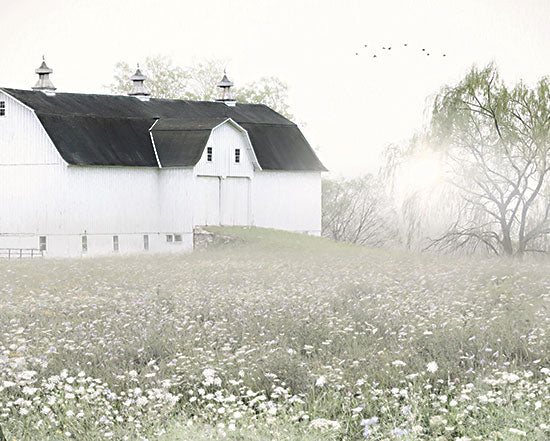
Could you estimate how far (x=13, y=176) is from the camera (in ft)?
136

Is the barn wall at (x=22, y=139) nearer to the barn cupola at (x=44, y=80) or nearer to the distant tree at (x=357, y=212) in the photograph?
the barn cupola at (x=44, y=80)

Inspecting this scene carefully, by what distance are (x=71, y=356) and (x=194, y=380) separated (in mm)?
2007

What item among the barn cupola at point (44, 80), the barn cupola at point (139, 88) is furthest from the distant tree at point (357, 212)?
the barn cupola at point (44, 80)

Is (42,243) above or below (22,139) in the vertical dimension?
below

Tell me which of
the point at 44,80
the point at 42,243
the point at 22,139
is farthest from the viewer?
the point at 44,80

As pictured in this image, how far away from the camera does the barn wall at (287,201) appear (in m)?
46.4

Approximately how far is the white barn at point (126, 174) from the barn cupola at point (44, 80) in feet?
0.18

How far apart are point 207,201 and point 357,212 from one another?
72.4ft

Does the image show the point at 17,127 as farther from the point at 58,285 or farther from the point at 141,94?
the point at 58,285

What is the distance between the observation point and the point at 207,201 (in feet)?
143

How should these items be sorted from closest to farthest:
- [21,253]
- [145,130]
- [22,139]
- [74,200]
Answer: [21,253]
[74,200]
[22,139]
[145,130]

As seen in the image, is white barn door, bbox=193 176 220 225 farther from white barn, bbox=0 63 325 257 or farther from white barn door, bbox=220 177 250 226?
white barn door, bbox=220 177 250 226

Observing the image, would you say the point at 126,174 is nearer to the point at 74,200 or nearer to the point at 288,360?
the point at 74,200

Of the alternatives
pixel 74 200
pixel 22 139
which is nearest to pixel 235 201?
pixel 74 200
